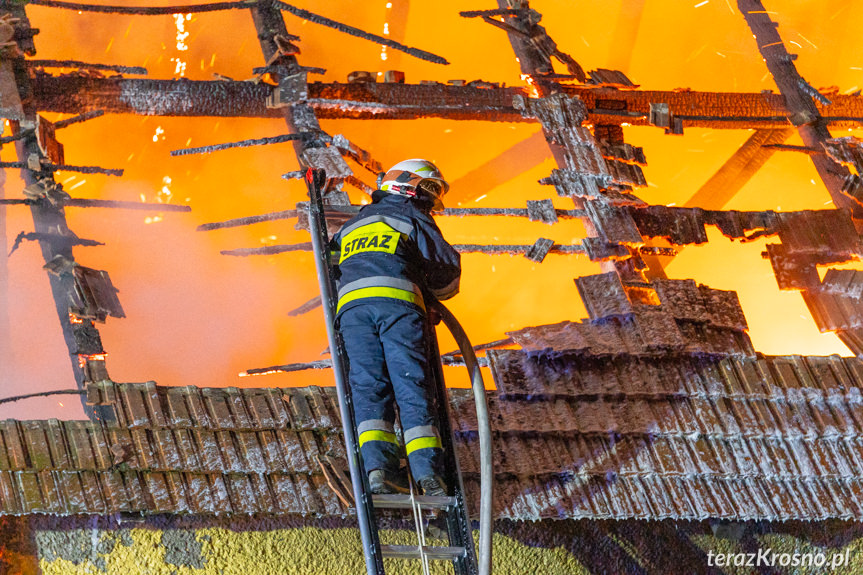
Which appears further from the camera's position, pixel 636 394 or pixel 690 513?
pixel 636 394

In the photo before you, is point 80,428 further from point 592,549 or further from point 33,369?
point 33,369

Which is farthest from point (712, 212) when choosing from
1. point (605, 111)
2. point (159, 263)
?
point (159, 263)

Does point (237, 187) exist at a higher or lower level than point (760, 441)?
higher

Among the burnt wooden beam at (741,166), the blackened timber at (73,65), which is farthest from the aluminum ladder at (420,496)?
the burnt wooden beam at (741,166)

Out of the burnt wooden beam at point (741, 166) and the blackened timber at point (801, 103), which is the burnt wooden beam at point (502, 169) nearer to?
the burnt wooden beam at point (741, 166)

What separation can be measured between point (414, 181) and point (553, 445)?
1.72 metres

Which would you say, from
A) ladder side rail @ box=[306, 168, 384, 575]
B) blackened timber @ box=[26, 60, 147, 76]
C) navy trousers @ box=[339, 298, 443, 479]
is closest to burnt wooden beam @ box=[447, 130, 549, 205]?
blackened timber @ box=[26, 60, 147, 76]

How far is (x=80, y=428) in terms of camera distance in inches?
192

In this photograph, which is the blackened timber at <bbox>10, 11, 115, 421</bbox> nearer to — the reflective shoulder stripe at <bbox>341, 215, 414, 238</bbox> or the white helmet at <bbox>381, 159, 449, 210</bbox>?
the reflective shoulder stripe at <bbox>341, 215, 414, 238</bbox>

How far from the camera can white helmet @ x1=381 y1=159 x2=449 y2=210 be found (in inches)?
206

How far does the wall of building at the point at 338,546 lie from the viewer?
4871 millimetres

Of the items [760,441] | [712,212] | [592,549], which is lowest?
[592,549]

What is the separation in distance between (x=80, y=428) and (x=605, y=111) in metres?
4.86

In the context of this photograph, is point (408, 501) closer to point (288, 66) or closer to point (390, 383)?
point (390, 383)
